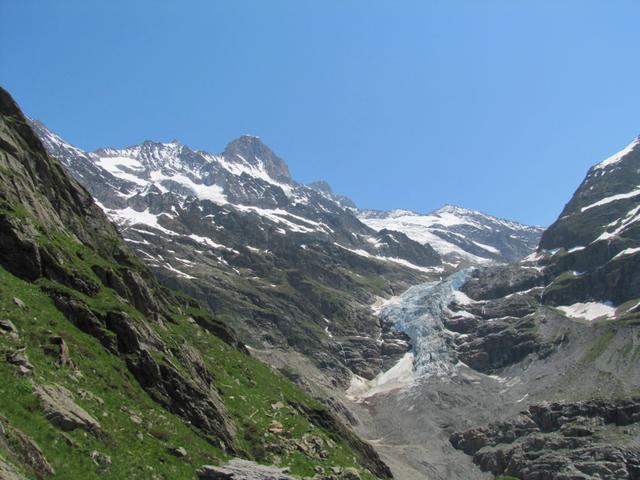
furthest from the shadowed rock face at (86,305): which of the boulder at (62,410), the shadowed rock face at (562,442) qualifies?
the shadowed rock face at (562,442)

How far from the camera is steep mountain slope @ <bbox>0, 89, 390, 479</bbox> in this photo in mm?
26297

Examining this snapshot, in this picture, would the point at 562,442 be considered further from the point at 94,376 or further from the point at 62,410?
the point at 62,410

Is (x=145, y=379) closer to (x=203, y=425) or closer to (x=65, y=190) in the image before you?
(x=203, y=425)

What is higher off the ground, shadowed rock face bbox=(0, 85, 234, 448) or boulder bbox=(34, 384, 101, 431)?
shadowed rock face bbox=(0, 85, 234, 448)

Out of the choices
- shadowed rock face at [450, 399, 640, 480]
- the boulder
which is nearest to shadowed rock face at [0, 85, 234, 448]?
the boulder

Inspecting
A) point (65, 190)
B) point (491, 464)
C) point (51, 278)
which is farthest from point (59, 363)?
point (491, 464)

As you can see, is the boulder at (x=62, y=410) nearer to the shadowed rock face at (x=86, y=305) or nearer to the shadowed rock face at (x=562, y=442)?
the shadowed rock face at (x=86, y=305)

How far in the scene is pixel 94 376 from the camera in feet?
115

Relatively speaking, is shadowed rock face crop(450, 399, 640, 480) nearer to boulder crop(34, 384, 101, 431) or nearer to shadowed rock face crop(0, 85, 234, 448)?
shadowed rock face crop(0, 85, 234, 448)

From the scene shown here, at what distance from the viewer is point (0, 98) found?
73875mm

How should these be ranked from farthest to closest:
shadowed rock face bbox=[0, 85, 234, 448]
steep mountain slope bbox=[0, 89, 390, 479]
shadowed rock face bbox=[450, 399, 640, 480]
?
shadowed rock face bbox=[450, 399, 640, 480], shadowed rock face bbox=[0, 85, 234, 448], steep mountain slope bbox=[0, 89, 390, 479]

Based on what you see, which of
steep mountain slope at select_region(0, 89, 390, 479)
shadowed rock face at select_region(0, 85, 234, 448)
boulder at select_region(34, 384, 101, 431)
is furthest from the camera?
shadowed rock face at select_region(0, 85, 234, 448)

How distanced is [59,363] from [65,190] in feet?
143

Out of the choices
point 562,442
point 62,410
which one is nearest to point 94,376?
point 62,410
